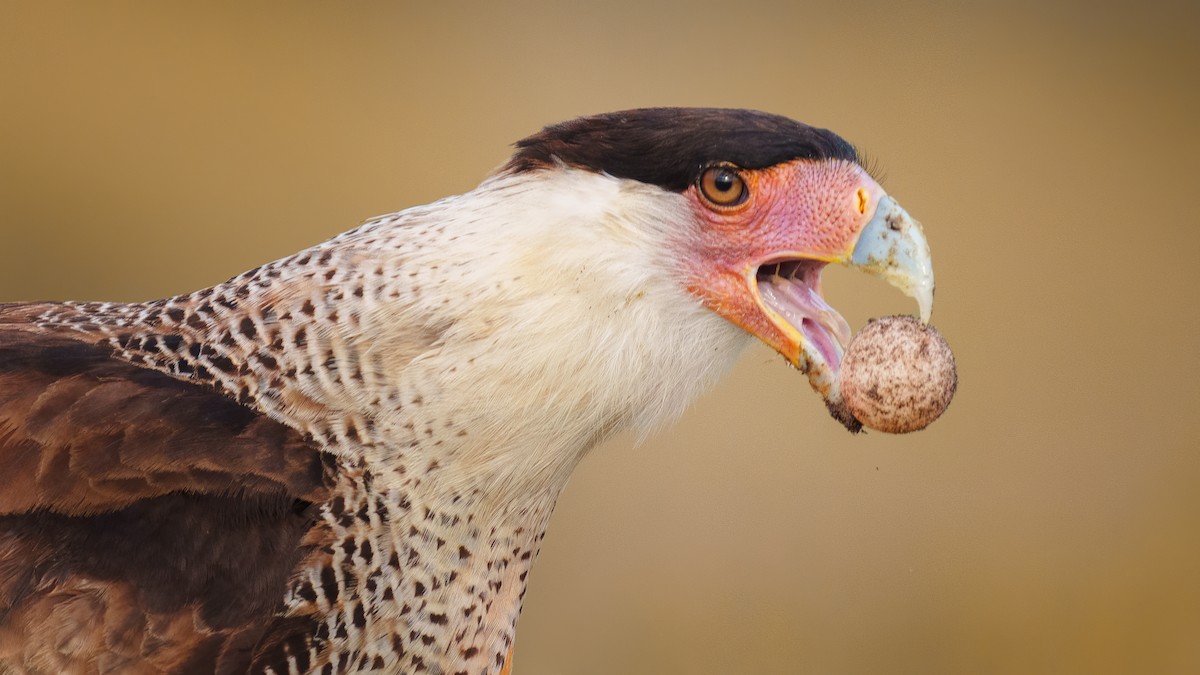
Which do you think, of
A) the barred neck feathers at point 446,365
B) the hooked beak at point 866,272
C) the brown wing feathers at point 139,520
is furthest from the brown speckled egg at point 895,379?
the brown wing feathers at point 139,520

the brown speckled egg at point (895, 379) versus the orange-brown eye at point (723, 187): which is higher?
the orange-brown eye at point (723, 187)

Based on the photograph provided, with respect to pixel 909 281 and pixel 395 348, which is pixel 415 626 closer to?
pixel 395 348

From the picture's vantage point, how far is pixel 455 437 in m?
1.37

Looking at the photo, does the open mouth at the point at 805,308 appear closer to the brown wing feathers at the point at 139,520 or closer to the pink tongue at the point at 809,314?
the pink tongue at the point at 809,314

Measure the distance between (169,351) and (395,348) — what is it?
29 centimetres

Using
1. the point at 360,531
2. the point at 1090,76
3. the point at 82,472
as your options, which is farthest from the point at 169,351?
the point at 1090,76

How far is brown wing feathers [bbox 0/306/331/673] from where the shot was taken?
1212 mm

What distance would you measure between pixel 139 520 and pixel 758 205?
0.81m

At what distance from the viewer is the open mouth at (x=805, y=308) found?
1.38m

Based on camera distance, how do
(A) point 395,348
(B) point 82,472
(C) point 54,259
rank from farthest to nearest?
(C) point 54,259
(A) point 395,348
(B) point 82,472

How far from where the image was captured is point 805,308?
1.44 meters

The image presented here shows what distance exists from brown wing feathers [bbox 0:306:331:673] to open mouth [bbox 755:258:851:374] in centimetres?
59

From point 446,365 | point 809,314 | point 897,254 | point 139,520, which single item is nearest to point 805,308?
point 809,314

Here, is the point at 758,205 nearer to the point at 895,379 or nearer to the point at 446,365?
the point at 895,379
